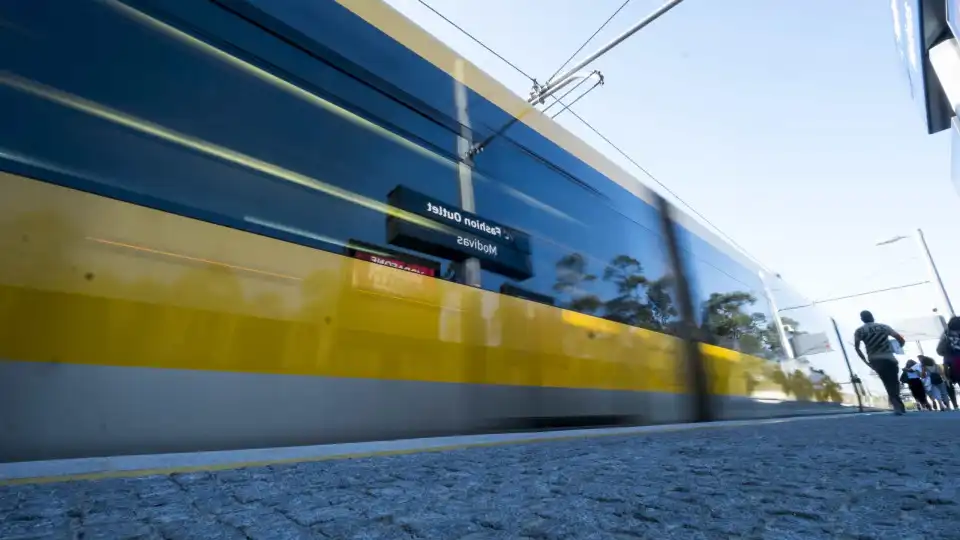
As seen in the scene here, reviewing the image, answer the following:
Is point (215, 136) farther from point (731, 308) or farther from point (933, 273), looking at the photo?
point (933, 273)

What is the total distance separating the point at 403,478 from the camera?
4.80ft

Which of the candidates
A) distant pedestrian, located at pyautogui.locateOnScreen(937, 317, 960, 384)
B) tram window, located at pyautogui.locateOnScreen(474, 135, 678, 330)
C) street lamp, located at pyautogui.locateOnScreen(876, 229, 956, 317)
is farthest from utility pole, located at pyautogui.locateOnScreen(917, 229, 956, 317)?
tram window, located at pyautogui.locateOnScreen(474, 135, 678, 330)

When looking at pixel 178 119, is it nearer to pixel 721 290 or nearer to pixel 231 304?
pixel 231 304

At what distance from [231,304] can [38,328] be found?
651 millimetres

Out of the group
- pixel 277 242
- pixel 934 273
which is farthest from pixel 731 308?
pixel 934 273

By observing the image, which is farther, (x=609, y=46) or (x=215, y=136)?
(x=609, y=46)

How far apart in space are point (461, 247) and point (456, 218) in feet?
0.66

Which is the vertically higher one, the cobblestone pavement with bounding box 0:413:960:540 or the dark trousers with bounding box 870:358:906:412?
the dark trousers with bounding box 870:358:906:412

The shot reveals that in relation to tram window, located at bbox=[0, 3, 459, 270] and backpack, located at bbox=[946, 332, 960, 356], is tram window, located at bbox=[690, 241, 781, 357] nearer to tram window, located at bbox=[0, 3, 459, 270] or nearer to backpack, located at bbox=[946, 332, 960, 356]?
backpack, located at bbox=[946, 332, 960, 356]

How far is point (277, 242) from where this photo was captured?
2404 mm

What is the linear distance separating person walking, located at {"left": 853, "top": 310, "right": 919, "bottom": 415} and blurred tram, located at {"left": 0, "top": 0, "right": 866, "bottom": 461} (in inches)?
168

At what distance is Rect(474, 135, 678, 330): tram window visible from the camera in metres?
3.66

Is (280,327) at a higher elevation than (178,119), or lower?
lower

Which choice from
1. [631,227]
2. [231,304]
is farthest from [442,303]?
[631,227]
